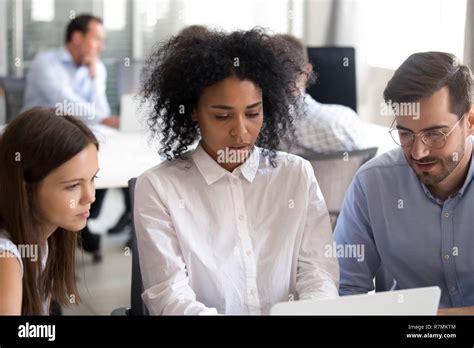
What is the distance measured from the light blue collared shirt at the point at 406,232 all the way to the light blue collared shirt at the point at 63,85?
1.69 meters

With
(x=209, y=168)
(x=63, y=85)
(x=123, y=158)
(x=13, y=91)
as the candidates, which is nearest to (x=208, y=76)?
(x=209, y=168)

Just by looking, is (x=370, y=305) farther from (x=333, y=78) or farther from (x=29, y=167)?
(x=333, y=78)

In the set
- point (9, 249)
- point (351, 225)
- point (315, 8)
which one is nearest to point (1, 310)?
point (9, 249)

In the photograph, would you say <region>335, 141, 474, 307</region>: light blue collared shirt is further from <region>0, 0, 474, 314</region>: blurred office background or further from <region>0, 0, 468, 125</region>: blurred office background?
<region>0, 0, 468, 125</region>: blurred office background

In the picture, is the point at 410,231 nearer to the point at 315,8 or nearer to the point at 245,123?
the point at 245,123

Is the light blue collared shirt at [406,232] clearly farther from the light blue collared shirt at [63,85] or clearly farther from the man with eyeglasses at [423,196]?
the light blue collared shirt at [63,85]

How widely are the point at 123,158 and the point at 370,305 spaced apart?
1.41 meters

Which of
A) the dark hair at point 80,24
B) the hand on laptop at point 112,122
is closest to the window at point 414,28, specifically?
the hand on laptop at point 112,122

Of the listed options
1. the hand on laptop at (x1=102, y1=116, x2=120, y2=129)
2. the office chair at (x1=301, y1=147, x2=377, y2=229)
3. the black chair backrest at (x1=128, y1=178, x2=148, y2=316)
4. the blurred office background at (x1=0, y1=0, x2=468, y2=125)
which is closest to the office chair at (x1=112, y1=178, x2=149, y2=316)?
the black chair backrest at (x1=128, y1=178, x2=148, y2=316)

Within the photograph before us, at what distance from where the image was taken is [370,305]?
748 millimetres

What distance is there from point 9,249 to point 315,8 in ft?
11.7

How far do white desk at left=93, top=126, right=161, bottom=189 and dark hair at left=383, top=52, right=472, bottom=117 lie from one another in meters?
0.86

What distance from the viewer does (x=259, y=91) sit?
104 cm

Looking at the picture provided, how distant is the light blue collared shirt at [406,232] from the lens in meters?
1.06
